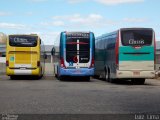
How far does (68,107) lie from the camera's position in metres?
14.3

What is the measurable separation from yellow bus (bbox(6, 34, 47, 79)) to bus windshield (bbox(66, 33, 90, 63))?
8.72 feet

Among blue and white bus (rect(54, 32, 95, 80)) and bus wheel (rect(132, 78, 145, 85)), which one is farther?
blue and white bus (rect(54, 32, 95, 80))

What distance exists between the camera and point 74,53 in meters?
30.0

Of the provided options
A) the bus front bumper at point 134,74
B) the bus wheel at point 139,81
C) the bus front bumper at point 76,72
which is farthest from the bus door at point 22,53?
the bus front bumper at point 134,74

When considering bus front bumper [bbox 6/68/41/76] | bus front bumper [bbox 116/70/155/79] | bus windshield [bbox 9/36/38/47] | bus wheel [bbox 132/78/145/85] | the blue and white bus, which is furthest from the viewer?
bus windshield [bbox 9/36/38/47]

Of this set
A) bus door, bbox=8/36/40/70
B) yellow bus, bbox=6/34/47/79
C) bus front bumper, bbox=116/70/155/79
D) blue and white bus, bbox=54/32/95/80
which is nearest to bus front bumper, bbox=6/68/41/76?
yellow bus, bbox=6/34/47/79

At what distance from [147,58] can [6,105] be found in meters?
13.5

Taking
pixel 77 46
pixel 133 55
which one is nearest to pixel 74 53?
pixel 77 46

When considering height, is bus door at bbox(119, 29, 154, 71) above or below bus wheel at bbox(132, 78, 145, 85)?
above

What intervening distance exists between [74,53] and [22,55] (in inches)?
145

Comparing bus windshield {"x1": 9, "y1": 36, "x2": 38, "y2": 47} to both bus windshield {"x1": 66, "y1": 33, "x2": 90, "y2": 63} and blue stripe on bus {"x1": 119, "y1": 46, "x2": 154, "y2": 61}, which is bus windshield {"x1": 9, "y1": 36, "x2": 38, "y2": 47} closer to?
bus windshield {"x1": 66, "y1": 33, "x2": 90, "y2": 63}

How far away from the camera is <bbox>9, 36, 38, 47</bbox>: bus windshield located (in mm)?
31359

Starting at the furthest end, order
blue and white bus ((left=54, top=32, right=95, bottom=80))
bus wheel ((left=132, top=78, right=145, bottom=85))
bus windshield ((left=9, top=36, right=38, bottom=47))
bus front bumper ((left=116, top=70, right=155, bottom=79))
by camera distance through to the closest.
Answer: bus windshield ((left=9, top=36, right=38, bottom=47)) → blue and white bus ((left=54, top=32, right=95, bottom=80)) → bus wheel ((left=132, top=78, right=145, bottom=85)) → bus front bumper ((left=116, top=70, right=155, bottom=79))

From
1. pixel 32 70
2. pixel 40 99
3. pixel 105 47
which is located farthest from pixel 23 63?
pixel 40 99
